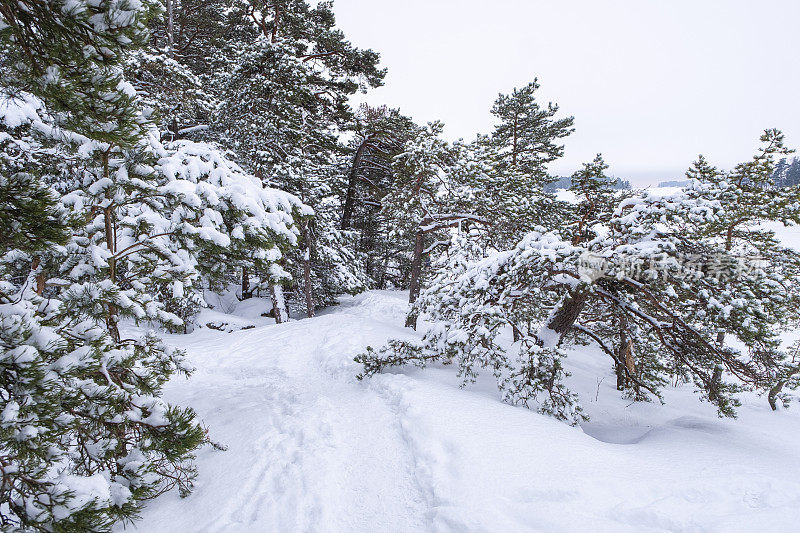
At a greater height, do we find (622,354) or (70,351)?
(70,351)

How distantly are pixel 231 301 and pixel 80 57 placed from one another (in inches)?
747

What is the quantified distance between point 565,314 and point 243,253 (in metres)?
5.89

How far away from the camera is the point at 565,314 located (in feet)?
21.9

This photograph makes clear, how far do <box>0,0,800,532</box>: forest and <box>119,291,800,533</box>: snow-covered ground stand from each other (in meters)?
0.28

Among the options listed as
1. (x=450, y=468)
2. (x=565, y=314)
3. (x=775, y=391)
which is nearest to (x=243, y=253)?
(x=450, y=468)

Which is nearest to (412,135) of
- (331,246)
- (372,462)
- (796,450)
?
(331,246)

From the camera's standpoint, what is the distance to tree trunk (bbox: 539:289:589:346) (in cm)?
645

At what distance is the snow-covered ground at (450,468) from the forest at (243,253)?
28 centimetres

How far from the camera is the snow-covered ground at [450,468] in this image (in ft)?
11.0

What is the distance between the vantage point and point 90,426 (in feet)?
7.90

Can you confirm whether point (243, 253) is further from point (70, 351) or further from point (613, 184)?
point (613, 184)

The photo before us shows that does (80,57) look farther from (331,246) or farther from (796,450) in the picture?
(331,246)

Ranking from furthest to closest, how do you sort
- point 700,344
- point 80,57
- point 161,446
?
point 700,344
point 161,446
point 80,57

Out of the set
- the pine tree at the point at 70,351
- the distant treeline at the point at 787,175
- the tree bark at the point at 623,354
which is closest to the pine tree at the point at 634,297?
the tree bark at the point at 623,354
